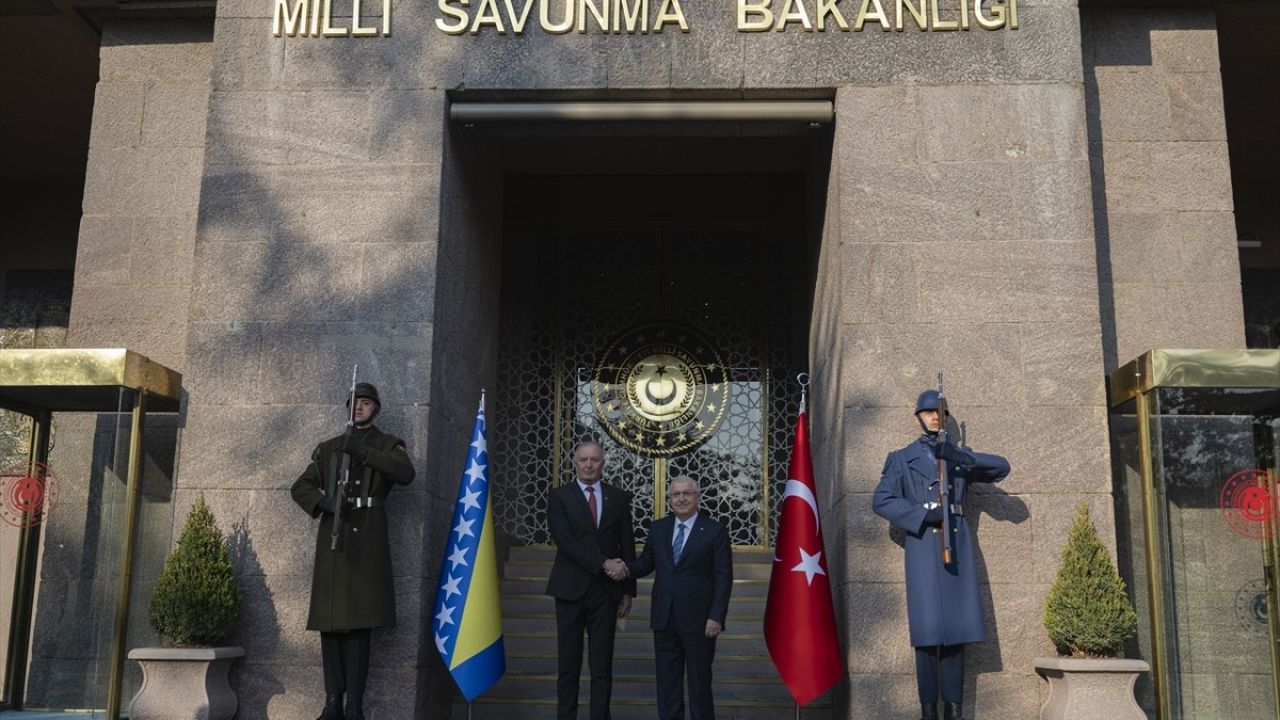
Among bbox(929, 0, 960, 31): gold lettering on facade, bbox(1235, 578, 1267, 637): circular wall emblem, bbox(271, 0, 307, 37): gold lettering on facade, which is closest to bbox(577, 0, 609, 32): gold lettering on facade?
bbox(271, 0, 307, 37): gold lettering on facade

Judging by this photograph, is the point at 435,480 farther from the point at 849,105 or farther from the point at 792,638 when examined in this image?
the point at 849,105

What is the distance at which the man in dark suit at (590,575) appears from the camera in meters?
8.89

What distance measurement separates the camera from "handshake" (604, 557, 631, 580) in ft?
29.2

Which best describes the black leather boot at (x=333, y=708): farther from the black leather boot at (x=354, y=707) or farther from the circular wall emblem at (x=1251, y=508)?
the circular wall emblem at (x=1251, y=508)

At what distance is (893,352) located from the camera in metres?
9.34

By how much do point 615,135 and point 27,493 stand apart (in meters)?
5.22

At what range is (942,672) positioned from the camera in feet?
27.5

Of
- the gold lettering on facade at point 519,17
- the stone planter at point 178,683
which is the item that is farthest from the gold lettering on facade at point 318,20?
the stone planter at point 178,683

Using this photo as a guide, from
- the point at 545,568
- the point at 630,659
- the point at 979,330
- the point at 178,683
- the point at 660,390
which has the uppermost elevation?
the point at 660,390

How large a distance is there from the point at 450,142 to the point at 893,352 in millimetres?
3694

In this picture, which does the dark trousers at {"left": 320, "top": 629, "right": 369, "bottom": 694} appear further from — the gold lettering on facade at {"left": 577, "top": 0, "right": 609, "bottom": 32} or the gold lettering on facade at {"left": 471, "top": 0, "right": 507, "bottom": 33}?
the gold lettering on facade at {"left": 577, "top": 0, "right": 609, "bottom": 32}

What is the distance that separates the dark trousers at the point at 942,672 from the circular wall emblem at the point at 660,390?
5217mm

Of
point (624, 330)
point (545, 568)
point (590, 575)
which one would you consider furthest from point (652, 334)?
point (590, 575)

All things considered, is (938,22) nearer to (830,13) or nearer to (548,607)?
(830,13)
